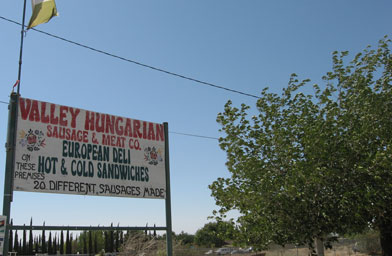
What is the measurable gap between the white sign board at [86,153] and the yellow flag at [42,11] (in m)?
1.96

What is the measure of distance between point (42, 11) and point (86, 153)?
3450 mm

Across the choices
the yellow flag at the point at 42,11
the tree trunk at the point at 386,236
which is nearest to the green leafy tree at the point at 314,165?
the tree trunk at the point at 386,236

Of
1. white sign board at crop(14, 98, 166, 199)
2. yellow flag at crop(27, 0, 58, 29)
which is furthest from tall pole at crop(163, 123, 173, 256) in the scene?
yellow flag at crop(27, 0, 58, 29)

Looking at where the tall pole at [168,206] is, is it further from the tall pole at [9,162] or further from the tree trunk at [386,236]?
the tree trunk at [386,236]

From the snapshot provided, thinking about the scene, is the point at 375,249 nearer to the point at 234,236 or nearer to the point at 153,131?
the point at 234,236

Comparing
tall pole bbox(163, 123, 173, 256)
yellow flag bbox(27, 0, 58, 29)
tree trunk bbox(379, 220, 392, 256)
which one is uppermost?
yellow flag bbox(27, 0, 58, 29)

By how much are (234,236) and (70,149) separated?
5863 mm

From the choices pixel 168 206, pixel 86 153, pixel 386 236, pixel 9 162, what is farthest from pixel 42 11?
pixel 386 236

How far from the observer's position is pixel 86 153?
907 centimetres

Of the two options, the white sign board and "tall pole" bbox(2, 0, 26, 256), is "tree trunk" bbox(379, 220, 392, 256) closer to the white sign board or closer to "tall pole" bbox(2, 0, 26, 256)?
the white sign board

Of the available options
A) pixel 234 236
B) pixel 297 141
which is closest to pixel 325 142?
pixel 297 141

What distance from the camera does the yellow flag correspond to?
8984mm

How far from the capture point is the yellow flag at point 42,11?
8984 mm

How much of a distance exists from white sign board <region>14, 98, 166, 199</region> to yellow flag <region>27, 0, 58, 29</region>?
1.96 m
